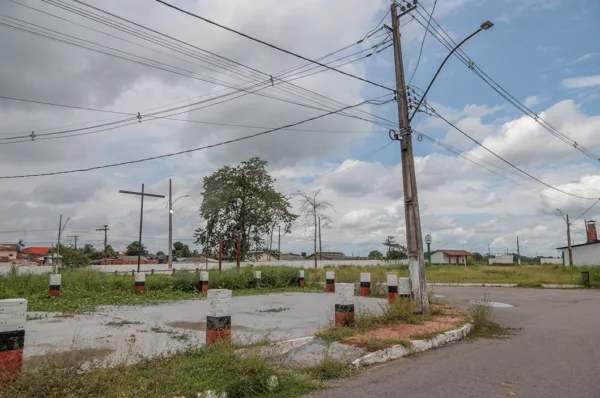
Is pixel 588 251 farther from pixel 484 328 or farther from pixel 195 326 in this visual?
pixel 195 326

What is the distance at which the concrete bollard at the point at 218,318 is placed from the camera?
6.49 meters

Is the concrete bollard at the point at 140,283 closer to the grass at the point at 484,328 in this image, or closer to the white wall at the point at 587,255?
the grass at the point at 484,328

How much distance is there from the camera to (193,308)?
Answer: 13.3 metres

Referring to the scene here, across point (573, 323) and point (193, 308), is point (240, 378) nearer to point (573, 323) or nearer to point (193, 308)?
point (193, 308)

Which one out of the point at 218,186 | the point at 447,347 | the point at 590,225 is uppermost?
the point at 218,186

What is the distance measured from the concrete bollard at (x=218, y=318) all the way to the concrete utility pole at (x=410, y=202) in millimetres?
6143

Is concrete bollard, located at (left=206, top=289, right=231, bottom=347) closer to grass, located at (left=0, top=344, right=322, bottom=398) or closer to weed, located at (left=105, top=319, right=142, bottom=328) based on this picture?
grass, located at (left=0, top=344, right=322, bottom=398)

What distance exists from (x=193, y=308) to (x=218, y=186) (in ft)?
127

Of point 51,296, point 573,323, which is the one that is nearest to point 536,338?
point 573,323

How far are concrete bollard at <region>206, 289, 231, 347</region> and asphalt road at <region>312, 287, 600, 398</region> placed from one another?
1.83m

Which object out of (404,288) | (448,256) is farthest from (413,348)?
(448,256)

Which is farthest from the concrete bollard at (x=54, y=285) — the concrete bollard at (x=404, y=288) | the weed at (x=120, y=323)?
the concrete bollard at (x=404, y=288)

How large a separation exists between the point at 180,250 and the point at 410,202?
93.6 metres

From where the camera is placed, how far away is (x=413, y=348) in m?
7.73
